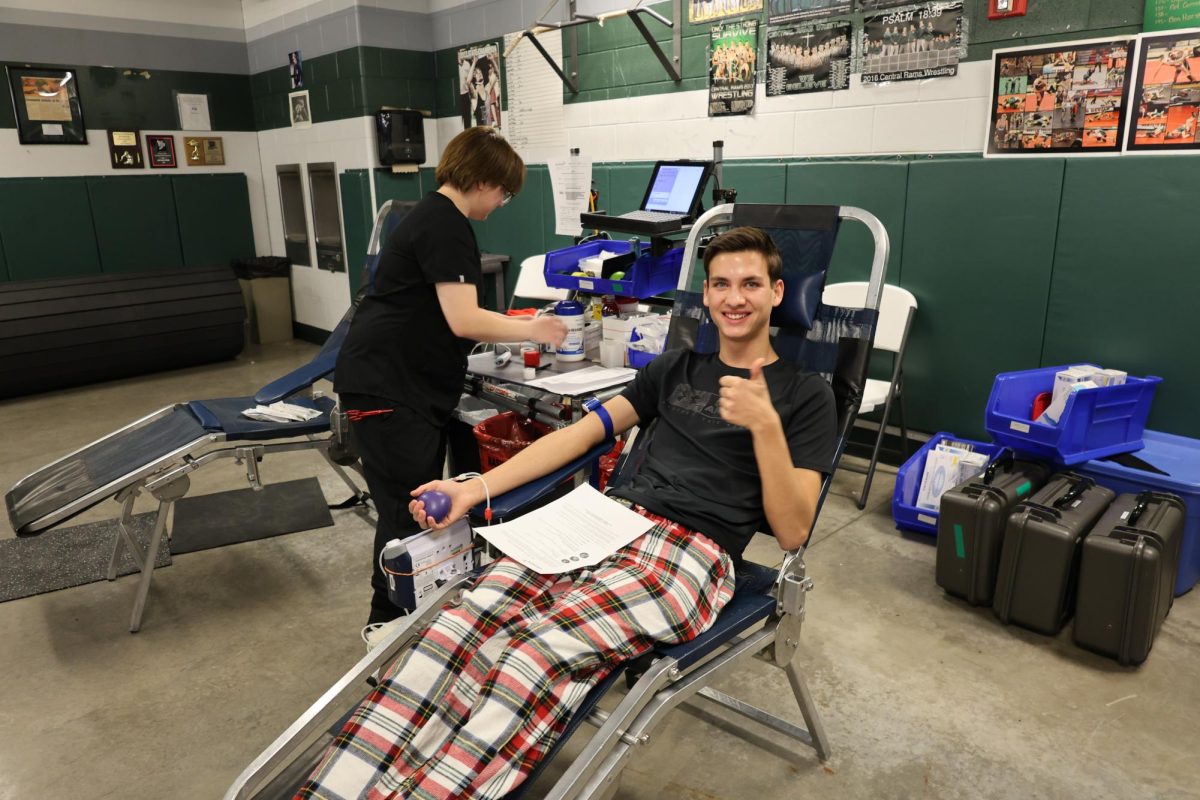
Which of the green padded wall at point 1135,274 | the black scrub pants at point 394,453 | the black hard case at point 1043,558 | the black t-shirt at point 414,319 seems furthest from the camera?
the green padded wall at point 1135,274

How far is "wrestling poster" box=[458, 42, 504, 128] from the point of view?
5.48 metres

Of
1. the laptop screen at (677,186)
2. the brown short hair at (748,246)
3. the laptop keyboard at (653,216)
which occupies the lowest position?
the brown short hair at (748,246)

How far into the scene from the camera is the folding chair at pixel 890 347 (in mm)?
3564

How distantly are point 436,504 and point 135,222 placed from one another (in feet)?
20.3

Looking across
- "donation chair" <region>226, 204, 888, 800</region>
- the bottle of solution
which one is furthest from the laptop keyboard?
"donation chair" <region>226, 204, 888, 800</region>

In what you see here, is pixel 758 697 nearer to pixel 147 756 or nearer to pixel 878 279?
pixel 878 279

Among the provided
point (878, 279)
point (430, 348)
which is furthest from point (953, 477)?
point (430, 348)

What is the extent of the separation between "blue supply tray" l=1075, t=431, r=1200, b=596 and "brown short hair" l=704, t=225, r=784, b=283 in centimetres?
170

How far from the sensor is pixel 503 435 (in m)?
2.89

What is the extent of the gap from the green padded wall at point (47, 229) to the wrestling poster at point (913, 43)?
5.89m

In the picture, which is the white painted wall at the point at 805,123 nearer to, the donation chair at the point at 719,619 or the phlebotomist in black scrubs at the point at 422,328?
the donation chair at the point at 719,619

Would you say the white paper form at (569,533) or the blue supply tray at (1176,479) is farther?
the blue supply tray at (1176,479)

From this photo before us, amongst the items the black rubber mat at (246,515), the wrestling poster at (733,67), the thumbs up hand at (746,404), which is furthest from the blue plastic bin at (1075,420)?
the black rubber mat at (246,515)

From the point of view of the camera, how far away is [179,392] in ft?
18.4
